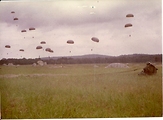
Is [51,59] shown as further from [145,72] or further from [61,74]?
[145,72]

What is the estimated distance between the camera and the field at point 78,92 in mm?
2838

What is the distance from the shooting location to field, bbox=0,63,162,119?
112 inches

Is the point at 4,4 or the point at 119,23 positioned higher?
the point at 4,4

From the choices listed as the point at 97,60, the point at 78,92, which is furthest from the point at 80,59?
the point at 78,92

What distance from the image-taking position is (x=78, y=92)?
114 inches

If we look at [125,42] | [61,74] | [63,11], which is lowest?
[61,74]

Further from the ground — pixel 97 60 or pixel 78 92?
pixel 97 60

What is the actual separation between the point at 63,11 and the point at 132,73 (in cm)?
127

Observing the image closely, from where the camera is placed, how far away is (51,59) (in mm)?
2900

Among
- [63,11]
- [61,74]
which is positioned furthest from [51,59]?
[63,11]

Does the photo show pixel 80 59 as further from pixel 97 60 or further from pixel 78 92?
pixel 78 92

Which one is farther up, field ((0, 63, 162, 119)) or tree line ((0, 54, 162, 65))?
tree line ((0, 54, 162, 65))

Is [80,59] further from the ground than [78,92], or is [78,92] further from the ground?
[80,59]

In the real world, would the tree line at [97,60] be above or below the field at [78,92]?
above
